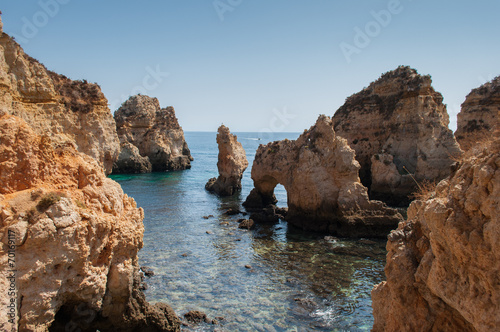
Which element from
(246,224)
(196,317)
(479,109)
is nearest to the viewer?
(196,317)

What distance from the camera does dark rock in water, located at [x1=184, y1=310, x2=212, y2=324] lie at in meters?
15.3

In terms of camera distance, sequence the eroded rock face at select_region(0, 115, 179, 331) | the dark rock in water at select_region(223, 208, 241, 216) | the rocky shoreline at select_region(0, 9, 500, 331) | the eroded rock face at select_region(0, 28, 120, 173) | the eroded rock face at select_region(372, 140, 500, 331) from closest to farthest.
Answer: the eroded rock face at select_region(372, 140, 500, 331) → the rocky shoreline at select_region(0, 9, 500, 331) → the eroded rock face at select_region(0, 115, 179, 331) → the eroded rock face at select_region(0, 28, 120, 173) → the dark rock in water at select_region(223, 208, 241, 216)

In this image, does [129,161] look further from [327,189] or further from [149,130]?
[327,189]

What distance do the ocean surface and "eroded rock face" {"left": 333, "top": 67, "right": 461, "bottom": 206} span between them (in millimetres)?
11475

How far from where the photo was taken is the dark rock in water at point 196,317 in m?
15.3

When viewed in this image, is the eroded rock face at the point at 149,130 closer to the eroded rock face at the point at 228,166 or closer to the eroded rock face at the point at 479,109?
the eroded rock face at the point at 228,166

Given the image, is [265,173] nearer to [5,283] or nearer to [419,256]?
[419,256]

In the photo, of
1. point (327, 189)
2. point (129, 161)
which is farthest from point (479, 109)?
point (129, 161)

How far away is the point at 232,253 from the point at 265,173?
12.0 meters

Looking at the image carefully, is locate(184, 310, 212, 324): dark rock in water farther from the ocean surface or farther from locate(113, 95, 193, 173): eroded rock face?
locate(113, 95, 193, 173): eroded rock face

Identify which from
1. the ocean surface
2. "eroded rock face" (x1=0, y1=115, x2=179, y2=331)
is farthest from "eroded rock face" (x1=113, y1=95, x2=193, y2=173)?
"eroded rock face" (x1=0, y1=115, x2=179, y2=331)

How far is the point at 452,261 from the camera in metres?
7.56

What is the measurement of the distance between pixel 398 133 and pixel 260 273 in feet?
82.3

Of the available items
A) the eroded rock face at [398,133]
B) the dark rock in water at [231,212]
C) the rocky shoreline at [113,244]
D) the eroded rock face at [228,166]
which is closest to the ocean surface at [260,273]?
the dark rock in water at [231,212]
